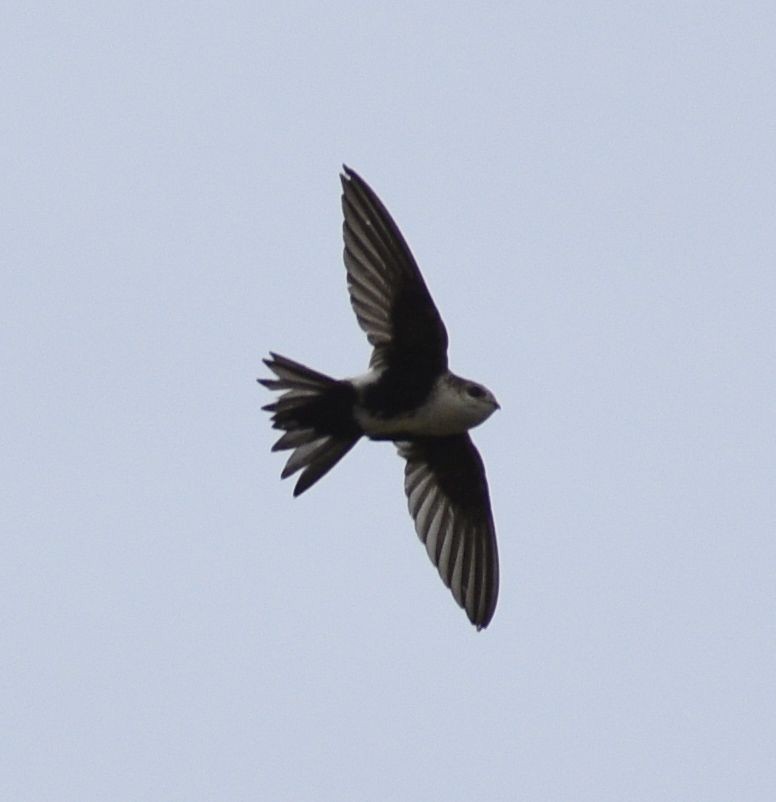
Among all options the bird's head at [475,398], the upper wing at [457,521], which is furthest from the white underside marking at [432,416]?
the upper wing at [457,521]

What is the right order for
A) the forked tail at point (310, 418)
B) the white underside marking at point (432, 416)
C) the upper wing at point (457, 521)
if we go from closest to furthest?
1. the forked tail at point (310, 418)
2. the white underside marking at point (432, 416)
3. the upper wing at point (457, 521)

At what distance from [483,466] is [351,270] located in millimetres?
1050

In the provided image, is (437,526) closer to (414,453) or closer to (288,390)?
(414,453)

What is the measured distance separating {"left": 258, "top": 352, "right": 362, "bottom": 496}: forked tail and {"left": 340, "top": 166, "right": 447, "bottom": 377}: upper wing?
11.2 inches

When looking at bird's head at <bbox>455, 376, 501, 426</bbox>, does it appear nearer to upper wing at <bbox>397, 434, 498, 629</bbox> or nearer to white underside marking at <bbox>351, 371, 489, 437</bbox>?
white underside marking at <bbox>351, 371, 489, 437</bbox>

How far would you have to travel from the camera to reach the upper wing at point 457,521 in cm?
987

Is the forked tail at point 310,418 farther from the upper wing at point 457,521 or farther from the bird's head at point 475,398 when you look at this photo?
the upper wing at point 457,521

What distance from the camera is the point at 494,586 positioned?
32.7 ft

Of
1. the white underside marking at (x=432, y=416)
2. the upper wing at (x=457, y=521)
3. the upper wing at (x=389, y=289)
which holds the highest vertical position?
the upper wing at (x=389, y=289)

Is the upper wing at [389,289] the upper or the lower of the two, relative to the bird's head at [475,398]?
upper

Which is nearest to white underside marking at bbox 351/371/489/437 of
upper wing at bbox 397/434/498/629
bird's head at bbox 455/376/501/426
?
bird's head at bbox 455/376/501/426

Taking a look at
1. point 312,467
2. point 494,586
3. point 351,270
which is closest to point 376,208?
point 351,270

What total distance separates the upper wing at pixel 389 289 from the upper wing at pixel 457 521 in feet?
2.27

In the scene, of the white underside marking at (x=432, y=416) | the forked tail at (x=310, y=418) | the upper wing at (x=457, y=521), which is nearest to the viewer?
the forked tail at (x=310, y=418)
